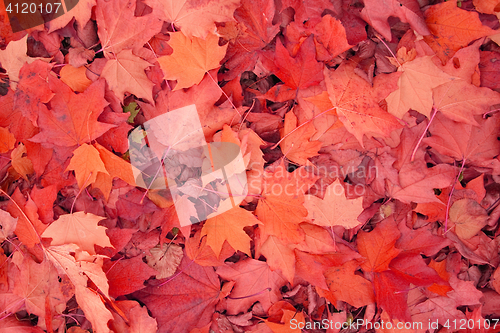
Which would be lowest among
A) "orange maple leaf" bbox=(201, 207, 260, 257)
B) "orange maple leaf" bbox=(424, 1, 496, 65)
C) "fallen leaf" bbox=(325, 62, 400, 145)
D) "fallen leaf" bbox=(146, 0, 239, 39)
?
"orange maple leaf" bbox=(201, 207, 260, 257)

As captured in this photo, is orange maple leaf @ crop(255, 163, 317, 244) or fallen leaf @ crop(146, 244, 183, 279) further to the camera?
fallen leaf @ crop(146, 244, 183, 279)

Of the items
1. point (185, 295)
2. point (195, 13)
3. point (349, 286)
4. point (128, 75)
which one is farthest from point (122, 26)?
point (349, 286)

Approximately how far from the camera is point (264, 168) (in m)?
1.11

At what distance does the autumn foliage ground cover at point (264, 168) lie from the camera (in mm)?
1032

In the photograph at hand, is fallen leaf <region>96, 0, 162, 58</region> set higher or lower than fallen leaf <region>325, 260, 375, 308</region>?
higher

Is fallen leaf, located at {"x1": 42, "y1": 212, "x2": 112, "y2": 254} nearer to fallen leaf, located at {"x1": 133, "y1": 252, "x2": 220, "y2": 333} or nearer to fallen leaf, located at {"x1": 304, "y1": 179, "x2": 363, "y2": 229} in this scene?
fallen leaf, located at {"x1": 133, "y1": 252, "x2": 220, "y2": 333}

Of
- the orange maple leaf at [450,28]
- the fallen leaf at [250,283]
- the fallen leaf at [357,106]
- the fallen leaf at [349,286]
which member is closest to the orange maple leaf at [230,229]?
the fallen leaf at [250,283]

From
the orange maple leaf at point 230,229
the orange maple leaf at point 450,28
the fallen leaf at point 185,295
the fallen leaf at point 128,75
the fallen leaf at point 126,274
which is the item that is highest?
the orange maple leaf at point 450,28

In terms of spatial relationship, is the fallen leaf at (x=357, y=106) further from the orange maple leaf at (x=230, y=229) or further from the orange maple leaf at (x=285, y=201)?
the orange maple leaf at (x=230, y=229)

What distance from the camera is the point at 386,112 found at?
3.30 ft

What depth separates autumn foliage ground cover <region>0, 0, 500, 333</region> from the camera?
1032 mm

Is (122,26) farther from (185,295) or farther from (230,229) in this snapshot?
(185,295)

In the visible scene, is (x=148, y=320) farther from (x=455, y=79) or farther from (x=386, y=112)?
(x=455, y=79)

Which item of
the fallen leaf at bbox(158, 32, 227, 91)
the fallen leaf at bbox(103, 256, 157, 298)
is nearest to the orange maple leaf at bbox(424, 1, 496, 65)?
the fallen leaf at bbox(158, 32, 227, 91)
